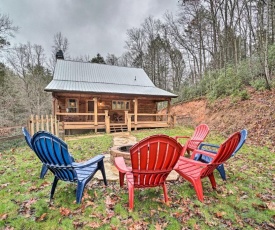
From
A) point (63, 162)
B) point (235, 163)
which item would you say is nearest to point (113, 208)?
point (63, 162)

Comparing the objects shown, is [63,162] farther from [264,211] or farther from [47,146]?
[264,211]

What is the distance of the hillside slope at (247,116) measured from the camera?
261 inches

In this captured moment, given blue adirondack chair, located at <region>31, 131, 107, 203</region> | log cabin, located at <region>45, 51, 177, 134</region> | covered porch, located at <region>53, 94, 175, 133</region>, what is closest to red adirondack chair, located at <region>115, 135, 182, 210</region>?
blue adirondack chair, located at <region>31, 131, 107, 203</region>

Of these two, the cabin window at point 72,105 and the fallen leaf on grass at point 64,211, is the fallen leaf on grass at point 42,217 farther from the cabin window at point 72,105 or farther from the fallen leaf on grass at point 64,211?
the cabin window at point 72,105

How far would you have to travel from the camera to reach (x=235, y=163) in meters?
4.58

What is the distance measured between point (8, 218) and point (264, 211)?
3465 mm

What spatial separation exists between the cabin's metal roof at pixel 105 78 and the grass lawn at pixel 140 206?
9.34 metres

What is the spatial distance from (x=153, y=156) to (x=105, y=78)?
13.6m

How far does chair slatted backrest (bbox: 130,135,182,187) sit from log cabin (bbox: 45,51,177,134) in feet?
26.0

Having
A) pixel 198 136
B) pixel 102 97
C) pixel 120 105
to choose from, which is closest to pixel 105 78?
pixel 120 105

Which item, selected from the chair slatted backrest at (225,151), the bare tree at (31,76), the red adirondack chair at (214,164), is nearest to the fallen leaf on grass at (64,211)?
the red adirondack chair at (214,164)

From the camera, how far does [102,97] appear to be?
1216 centimetres

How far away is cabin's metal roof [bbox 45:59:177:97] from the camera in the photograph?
1313cm

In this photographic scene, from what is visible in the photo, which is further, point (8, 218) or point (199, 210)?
point (199, 210)
